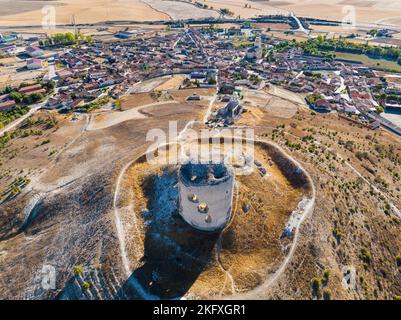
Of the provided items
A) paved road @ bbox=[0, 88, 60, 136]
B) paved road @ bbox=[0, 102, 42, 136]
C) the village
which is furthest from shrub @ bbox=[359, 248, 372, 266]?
paved road @ bbox=[0, 102, 42, 136]

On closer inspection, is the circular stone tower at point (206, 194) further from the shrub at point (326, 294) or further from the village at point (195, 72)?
the village at point (195, 72)

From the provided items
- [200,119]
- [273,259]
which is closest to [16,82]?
[200,119]

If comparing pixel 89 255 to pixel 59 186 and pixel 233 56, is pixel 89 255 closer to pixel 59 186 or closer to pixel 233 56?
pixel 59 186

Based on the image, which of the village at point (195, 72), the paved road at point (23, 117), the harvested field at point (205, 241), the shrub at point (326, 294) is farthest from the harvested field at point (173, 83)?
the shrub at point (326, 294)

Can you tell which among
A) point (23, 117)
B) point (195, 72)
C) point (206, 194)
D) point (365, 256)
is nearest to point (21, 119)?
point (23, 117)

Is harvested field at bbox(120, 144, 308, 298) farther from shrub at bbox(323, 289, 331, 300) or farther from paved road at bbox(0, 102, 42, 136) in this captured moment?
paved road at bbox(0, 102, 42, 136)

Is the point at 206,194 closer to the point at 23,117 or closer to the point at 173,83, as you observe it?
the point at 23,117

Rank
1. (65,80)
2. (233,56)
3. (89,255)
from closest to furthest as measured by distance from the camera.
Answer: (89,255)
(65,80)
(233,56)

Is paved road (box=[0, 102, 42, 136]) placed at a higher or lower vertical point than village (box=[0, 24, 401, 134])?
lower
